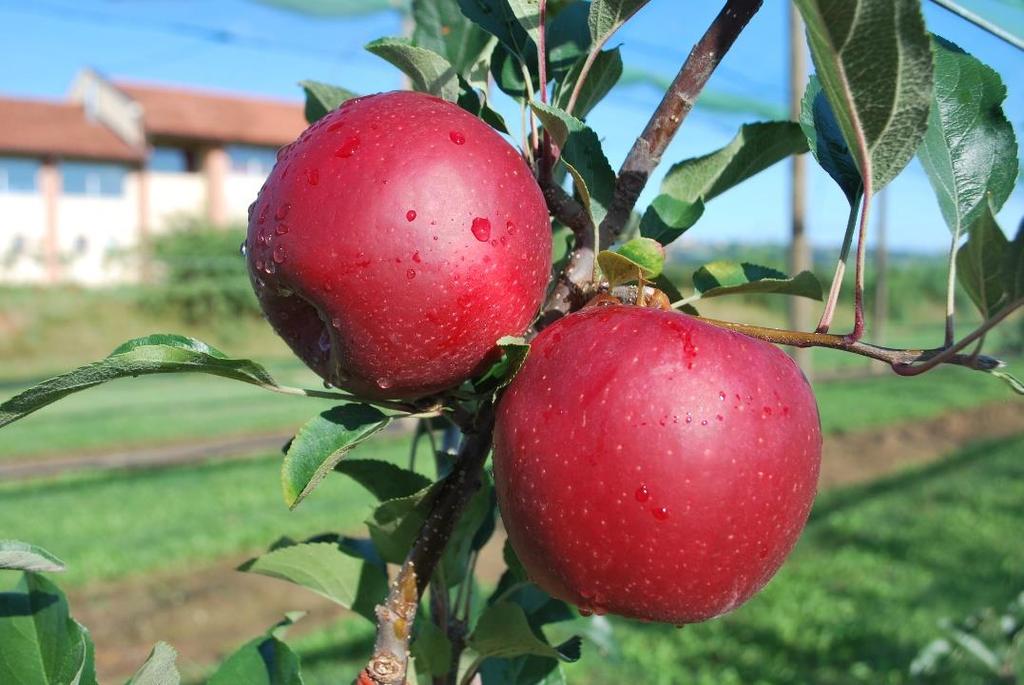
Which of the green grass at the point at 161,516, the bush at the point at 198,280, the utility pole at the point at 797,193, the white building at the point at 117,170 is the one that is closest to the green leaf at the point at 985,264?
the green grass at the point at 161,516

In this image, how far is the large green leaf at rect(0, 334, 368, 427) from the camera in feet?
1.57

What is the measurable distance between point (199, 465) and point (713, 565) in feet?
18.1

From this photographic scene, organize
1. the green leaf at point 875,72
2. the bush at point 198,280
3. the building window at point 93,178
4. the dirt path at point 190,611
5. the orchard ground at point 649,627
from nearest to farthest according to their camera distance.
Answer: the green leaf at point 875,72, the orchard ground at point 649,627, the dirt path at point 190,611, the bush at point 198,280, the building window at point 93,178

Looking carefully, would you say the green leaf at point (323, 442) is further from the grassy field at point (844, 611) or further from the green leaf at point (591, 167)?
the grassy field at point (844, 611)

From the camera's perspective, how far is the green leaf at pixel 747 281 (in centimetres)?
55

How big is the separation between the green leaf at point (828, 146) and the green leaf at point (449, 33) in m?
0.25

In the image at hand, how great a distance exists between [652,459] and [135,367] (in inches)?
10.7

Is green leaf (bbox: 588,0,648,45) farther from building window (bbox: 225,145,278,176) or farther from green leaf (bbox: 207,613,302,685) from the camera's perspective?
building window (bbox: 225,145,278,176)

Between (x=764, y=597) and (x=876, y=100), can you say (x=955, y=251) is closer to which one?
(x=876, y=100)

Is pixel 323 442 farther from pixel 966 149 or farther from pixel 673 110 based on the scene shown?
pixel 966 149


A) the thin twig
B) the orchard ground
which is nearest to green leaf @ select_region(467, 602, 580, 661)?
the thin twig

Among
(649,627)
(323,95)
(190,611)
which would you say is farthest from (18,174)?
(323,95)

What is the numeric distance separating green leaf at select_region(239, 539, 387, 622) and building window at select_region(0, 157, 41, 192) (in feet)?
57.3

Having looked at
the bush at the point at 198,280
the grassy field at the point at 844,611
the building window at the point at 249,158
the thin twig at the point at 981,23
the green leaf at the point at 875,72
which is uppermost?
the thin twig at the point at 981,23
